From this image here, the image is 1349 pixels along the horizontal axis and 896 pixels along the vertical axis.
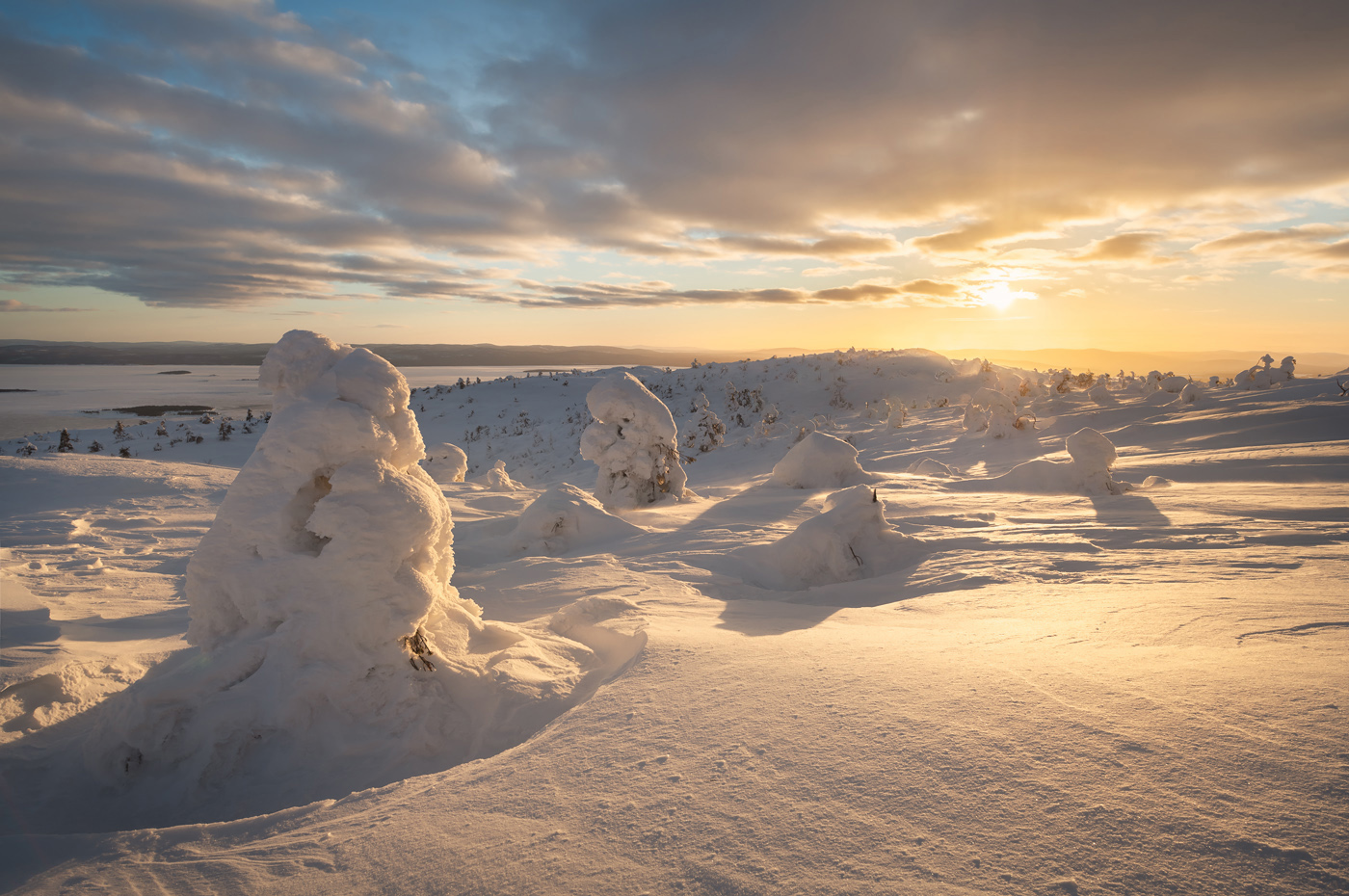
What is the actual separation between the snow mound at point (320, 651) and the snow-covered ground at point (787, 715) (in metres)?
0.03

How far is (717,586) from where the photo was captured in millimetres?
5789

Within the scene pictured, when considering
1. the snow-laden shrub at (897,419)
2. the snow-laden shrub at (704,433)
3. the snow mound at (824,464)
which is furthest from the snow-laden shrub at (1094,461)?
the snow-laden shrub at (704,433)

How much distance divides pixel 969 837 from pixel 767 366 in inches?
1066

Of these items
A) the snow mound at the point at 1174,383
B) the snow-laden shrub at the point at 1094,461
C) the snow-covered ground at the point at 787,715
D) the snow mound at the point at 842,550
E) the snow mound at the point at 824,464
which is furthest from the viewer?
the snow mound at the point at 1174,383

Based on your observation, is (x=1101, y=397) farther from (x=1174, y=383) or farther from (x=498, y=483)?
(x=498, y=483)

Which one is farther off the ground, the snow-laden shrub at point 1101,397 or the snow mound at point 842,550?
the snow-laden shrub at point 1101,397

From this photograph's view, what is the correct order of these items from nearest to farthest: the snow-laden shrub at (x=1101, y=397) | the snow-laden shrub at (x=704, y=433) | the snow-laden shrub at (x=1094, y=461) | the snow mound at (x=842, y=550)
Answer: the snow mound at (x=842, y=550) < the snow-laden shrub at (x=1094, y=461) < the snow-laden shrub at (x=1101, y=397) < the snow-laden shrub at (x=704, y=433)

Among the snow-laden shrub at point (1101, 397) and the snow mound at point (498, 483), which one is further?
the snow-laden shrub at point (1101, 397)

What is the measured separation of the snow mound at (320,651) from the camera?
118 inches

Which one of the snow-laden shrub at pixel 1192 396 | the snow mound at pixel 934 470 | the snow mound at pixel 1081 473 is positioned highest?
the snow-laden shrub at pixel 1192 396

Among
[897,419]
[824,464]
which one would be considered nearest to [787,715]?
[824,464]

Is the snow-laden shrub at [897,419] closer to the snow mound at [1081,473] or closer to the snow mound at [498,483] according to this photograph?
the snow mound at [1081,473]

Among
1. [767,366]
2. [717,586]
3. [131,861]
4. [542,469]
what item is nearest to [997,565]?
[717,586]

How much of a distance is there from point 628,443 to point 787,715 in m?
8.33
